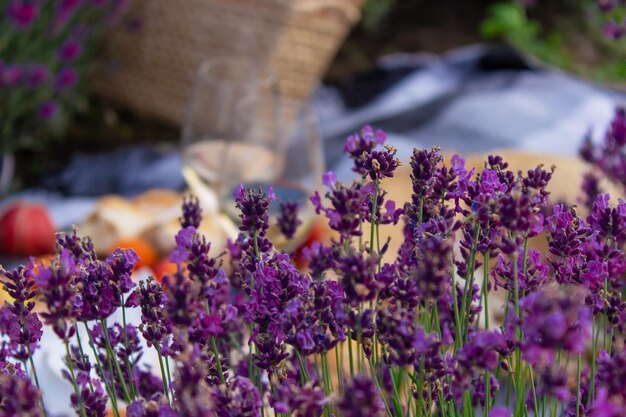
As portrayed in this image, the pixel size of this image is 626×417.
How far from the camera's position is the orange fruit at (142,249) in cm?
124

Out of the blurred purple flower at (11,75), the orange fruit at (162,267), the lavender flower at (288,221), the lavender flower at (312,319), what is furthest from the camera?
the blurred purple flower at (11,75)

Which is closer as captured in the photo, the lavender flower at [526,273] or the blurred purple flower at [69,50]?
the lavender flower at [526,273]

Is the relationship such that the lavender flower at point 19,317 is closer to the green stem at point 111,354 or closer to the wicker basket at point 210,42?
the green stem at point 111,354

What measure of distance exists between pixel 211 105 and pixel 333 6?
3.19 ft

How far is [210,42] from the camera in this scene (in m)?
2.25

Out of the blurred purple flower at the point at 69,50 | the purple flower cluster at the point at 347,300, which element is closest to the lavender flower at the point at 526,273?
the purple flower cluster at the point at 347,300

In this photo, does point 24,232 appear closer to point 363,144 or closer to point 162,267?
point 162,267

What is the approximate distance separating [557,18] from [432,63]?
6.07 ft

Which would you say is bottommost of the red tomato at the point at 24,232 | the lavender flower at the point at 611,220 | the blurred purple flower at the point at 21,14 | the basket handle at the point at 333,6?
the lavender flower at the point at 611,220

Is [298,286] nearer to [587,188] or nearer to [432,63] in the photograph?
[587,188]

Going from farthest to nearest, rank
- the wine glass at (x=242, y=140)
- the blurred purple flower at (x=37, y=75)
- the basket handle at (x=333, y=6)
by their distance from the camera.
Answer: the basket handle at (x=333, y=6), the blurred purple flower at (x=37, y=75), the wine glass at (x=242, y=140)

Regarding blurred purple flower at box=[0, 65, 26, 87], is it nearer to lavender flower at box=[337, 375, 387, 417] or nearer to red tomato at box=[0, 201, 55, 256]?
red tomato at box=[0, 201, 55, 256]

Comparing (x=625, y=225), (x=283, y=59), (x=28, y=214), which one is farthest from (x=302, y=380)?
(x=283, y=59)

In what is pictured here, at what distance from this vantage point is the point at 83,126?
270 cm
